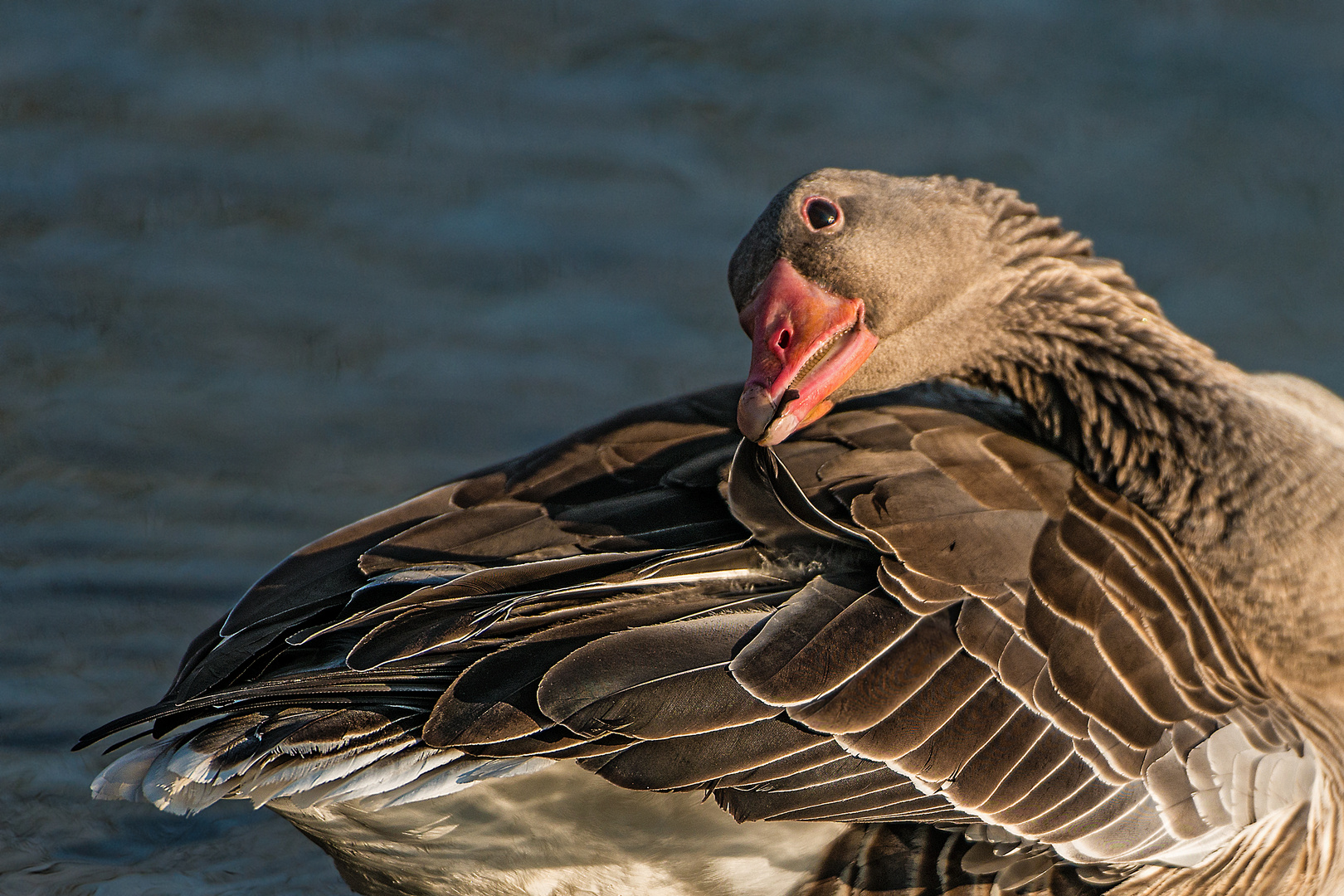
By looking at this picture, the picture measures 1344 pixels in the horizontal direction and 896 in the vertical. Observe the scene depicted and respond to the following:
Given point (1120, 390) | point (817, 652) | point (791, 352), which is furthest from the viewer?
point (1120, 390)

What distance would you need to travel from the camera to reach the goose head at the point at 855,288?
404 centimetres

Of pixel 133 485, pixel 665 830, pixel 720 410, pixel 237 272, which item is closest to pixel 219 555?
pixel 133 485

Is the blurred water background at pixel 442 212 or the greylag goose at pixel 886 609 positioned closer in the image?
the greylag goose at pixel 886 609

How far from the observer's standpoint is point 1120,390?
4.47m

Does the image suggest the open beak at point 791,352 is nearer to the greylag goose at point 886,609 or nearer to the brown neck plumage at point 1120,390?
the greylag goose at point 886,609

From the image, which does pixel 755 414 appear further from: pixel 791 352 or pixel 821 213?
pixel 821 213

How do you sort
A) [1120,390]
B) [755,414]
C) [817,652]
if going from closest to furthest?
1. [817,652]
2. [755,414]
3. [1120,390]

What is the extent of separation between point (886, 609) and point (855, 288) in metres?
0.83

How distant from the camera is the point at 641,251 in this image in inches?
315

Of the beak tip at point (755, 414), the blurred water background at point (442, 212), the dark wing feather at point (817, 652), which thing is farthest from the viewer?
the blurred water background at point (442, 212)

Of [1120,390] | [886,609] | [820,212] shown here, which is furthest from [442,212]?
[886,609]

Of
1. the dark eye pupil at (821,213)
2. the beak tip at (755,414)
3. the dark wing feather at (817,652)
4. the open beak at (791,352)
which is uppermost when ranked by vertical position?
the dark eye pupil at (821,213)

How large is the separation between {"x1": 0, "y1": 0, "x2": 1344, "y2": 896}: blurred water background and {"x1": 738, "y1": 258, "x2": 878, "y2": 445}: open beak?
9.28 ft

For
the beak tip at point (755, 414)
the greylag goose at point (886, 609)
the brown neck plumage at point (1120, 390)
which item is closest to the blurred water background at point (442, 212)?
the greylag goose at point (886, 609)
